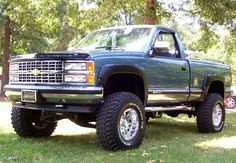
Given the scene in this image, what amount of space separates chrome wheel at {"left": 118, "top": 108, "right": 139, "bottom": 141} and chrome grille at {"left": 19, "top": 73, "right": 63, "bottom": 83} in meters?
1.09

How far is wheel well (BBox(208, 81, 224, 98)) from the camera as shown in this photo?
392 inches

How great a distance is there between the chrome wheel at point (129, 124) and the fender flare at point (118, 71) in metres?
0.56

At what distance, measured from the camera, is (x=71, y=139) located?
7.95m

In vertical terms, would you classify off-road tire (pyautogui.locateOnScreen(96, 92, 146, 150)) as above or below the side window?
below

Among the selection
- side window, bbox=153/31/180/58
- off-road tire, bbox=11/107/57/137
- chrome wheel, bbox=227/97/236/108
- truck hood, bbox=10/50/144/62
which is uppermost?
side window, bbox=153/31/180/58

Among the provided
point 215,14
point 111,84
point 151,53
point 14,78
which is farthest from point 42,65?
point 215,14

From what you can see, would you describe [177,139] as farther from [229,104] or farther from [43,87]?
[229,104]

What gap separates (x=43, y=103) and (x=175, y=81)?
8.50 ft

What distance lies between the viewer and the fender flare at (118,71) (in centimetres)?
650

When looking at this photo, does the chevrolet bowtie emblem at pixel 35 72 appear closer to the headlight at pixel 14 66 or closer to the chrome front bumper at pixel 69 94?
the chrome front bumper at pixel 69 94

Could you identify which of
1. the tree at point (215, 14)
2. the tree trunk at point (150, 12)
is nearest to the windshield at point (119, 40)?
the tree trunk at point (150, 12)

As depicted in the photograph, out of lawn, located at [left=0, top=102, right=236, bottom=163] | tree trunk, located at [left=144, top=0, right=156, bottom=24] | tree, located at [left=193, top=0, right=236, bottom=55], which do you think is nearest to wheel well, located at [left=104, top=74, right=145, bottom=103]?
lawn, located at [left=0, top=102, right=236, bottom=163]

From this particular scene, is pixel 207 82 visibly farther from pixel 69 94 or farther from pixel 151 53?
pixel 69 94

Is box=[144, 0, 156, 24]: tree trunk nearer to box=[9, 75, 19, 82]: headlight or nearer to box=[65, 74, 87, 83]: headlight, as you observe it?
box=[9, 75, 19, 82]: headlight
